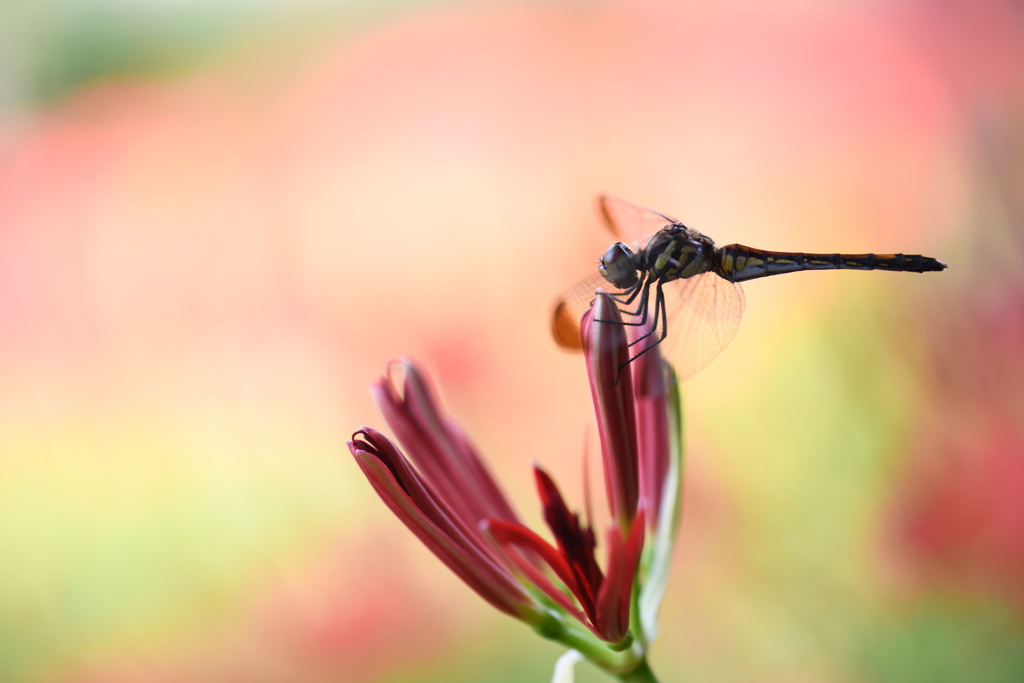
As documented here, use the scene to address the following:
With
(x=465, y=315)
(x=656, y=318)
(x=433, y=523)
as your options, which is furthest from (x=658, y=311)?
(x=465, y=315)

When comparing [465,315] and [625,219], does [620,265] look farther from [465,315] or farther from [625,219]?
[465,315]

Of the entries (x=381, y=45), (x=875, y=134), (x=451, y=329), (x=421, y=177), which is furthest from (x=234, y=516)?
(x=875, y=134)

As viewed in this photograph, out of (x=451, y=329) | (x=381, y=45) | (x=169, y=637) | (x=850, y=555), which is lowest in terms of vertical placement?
(x=850, y=555)

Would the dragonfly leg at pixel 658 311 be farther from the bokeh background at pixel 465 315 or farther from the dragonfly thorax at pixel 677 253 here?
the bokeh background at pixel 465 315

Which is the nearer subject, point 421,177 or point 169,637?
point 169,637

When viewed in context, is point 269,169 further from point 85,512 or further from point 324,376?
point 85,512

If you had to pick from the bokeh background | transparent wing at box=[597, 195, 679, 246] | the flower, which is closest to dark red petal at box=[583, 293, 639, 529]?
the flower

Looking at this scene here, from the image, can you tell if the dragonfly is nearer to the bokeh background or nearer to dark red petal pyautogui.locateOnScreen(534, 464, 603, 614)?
dark red petal pyautogui.locateOnScreen(534, 464, 603, 614)

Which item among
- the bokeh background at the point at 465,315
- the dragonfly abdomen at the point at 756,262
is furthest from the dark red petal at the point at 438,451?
the bokeh background at the point at 465,315
